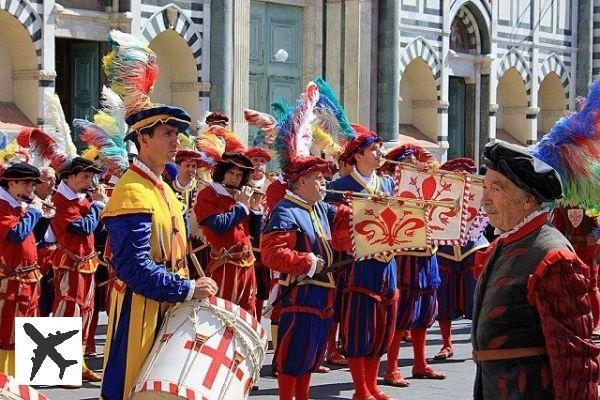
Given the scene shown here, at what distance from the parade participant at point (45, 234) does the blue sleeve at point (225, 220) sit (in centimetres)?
107

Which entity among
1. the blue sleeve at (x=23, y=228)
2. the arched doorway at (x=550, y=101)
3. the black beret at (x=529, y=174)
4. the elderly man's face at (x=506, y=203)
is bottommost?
the blue sleeve at (x=23, y=228)

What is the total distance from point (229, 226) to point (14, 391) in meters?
4.38

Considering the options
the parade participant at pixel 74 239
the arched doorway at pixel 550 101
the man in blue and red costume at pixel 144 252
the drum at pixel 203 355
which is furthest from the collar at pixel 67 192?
the arched doorway at pixel 550 101

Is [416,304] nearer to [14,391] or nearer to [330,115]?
[330,115]

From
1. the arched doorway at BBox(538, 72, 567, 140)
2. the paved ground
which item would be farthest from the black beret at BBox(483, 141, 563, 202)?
the arched doorway at BBox(538, 72, 567, 140)

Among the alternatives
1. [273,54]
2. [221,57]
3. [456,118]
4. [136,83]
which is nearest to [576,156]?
[136,83]

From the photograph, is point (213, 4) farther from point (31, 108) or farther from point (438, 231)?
point (438, 231)

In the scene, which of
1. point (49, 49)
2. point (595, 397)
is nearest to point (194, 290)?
point (595, 397)

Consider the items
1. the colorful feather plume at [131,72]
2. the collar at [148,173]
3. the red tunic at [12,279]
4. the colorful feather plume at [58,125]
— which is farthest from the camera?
the colorful feather plume at [58,125]

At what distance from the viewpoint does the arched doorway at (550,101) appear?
24.9m

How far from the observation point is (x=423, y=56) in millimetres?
21250

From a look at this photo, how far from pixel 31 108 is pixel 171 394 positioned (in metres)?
11.0

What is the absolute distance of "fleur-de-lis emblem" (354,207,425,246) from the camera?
300 inches

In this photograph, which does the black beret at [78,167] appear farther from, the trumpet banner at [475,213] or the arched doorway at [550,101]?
the arched doorway at [550,101]
